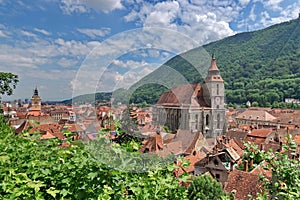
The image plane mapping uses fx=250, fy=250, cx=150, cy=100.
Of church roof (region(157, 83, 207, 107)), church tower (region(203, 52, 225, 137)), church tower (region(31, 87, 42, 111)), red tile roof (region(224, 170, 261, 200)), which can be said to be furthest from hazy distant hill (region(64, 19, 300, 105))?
church roof (region(157, 83, 207, 107))

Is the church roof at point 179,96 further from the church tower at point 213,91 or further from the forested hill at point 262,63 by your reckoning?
the forested hill at point 262,63

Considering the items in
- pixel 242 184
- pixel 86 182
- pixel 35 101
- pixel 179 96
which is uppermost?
pixel 35 101

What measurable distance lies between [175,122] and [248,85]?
13442cm

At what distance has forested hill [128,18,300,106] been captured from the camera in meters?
115

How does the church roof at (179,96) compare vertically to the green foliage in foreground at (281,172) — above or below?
Result: above

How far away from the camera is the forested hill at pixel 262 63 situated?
379 ft

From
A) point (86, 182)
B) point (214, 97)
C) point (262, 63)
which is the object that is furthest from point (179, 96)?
point (262, 63)

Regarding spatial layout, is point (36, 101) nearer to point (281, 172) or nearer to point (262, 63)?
point (281, 172)

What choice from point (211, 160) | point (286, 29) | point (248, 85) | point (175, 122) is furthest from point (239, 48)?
point (175, 122)

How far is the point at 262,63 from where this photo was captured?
143625 mm

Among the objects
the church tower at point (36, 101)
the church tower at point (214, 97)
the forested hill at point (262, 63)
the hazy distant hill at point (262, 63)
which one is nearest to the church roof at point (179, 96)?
the church tower at point (214, 97)

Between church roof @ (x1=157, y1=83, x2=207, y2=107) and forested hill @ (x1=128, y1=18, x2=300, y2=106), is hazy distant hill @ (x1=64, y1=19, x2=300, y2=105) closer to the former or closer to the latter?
forested hill @ (x1=128, y1=18, x2=300, y2=106)

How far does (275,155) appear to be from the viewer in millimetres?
2910

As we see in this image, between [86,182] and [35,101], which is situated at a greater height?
[35,101]
